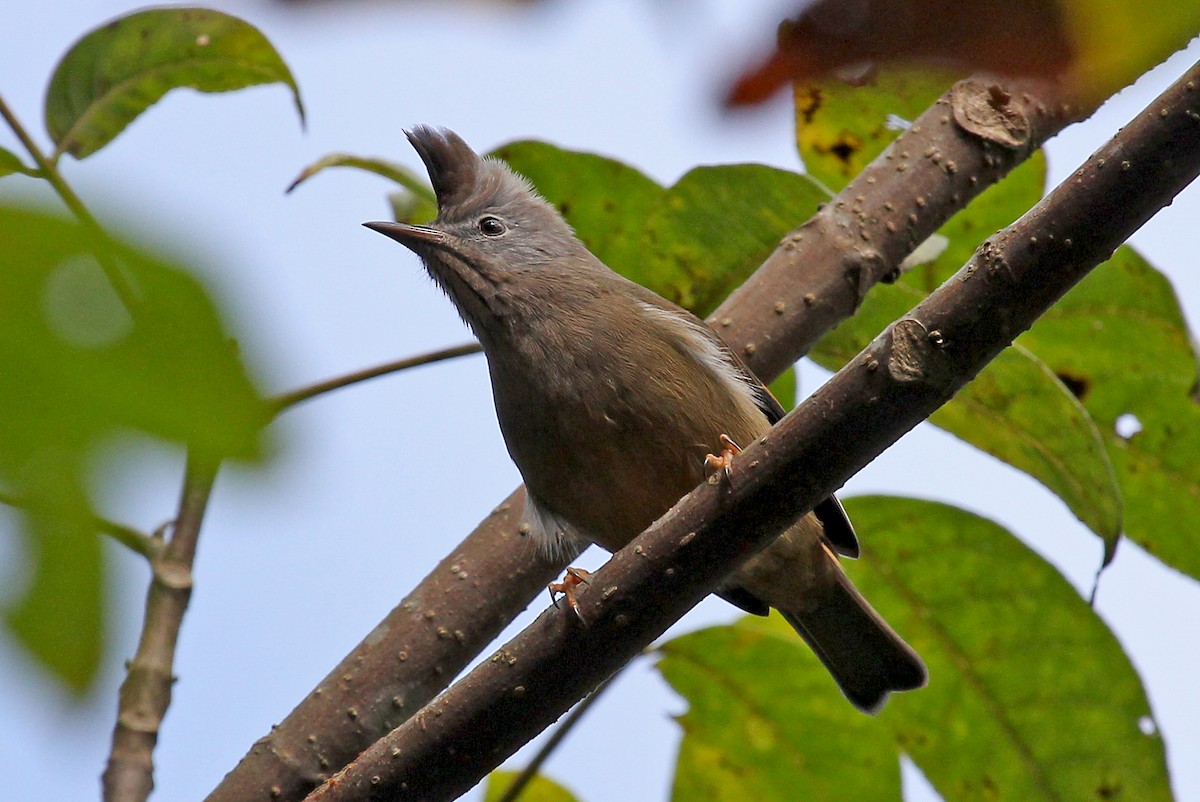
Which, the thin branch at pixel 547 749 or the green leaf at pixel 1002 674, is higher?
the thin branch at pixel 547 749

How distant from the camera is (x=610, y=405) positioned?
3459 millimetres

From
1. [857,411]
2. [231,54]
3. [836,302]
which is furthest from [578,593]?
[231,54]

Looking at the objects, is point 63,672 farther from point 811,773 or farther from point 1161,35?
point 811,773

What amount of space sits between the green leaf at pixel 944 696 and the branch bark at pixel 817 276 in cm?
66

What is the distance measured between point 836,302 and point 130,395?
3.01m

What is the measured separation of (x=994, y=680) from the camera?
367cm

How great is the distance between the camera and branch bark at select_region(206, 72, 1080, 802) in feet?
10.5

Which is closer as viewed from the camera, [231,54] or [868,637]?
[231,54]

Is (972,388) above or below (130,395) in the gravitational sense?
below

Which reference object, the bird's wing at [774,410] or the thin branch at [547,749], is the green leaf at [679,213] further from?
the thin branch at [547,749]

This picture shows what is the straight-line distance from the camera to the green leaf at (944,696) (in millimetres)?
3564

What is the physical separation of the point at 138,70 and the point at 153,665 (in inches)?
64.5

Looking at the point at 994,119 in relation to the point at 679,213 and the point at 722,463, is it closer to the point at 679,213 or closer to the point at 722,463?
the point at 679,213

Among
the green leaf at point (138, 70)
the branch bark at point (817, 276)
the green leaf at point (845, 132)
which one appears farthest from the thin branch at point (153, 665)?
the green leaf at point (845, 132)
